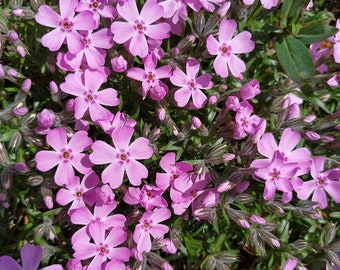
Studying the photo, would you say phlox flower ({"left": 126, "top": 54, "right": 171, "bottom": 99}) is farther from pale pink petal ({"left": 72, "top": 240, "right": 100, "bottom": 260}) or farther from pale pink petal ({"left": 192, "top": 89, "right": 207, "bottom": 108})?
pale pink petal ({"left": 72, "top": 240, "right": 100, "bottom": 260})

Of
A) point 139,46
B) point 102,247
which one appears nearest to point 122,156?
point 102,247


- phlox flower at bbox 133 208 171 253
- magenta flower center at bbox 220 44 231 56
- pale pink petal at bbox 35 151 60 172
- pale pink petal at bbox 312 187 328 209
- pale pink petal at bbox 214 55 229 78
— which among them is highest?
magenta flower center at bbox 220 44 231 56

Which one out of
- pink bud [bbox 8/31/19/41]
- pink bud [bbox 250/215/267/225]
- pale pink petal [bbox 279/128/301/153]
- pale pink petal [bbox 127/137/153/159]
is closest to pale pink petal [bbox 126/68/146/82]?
pale pink petal [bbox 127/137/153/159]

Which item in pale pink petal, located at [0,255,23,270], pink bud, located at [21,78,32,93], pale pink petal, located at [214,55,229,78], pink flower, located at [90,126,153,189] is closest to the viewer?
pale pink petal, located at [0,255,23,270]

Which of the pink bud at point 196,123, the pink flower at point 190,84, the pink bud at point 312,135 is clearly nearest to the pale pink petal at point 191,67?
the pink flower at point 190,84

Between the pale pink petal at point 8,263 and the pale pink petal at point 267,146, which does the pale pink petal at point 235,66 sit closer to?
the pale pink petal at point 267,146

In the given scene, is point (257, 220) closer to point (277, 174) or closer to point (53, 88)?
point (277, 174)

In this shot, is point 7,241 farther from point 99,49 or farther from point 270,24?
point 270,24
